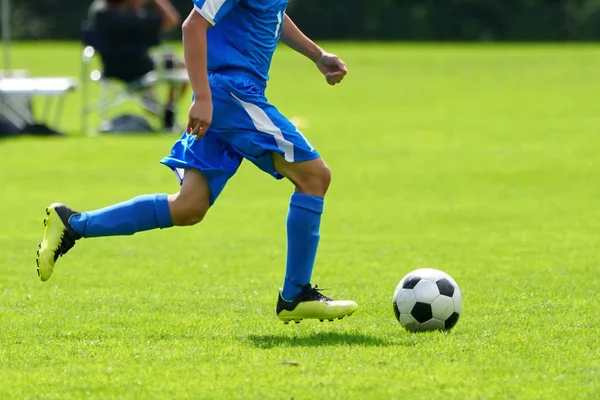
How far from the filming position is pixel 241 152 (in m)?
5.76

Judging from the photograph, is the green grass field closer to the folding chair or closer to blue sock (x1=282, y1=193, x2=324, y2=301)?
blue sock (x1=282, y1=193, x2=324, y2=301)

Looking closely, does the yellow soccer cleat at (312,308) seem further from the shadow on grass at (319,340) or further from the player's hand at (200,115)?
the player's hand at (200,115)

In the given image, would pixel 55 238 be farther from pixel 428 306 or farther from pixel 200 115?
pixel 428 306

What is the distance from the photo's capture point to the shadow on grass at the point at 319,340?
530 centimetres

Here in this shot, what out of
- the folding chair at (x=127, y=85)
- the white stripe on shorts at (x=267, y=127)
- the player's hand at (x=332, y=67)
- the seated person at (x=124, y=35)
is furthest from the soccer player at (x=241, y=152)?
the seated person at (x=124, y=35)

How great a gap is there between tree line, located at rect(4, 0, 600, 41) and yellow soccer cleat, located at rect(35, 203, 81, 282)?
48.8m

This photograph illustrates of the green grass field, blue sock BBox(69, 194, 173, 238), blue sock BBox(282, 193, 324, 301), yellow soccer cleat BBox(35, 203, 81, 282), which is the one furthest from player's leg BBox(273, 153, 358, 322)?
yellow soccer cleat BBox(35, 203, 81, 282)

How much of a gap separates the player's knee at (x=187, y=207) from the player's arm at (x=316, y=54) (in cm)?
105

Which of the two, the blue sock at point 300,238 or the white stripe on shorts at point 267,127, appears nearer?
the white stripe on shorts at point 267,127

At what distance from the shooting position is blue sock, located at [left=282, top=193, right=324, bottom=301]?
5.72 m

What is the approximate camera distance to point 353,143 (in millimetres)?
17312

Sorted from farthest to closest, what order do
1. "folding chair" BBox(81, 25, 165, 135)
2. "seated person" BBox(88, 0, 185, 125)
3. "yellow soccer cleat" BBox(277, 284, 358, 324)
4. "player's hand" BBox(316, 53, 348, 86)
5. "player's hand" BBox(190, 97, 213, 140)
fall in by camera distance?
"folding chair" BBox(81, 25, 165, 135) → "seated person" BBox(88, 0, 185, 125) → "player's hand" BBox(316, 53, 348, 86) → "yellow soccer cleat" BBox(277, 284, 358, 324) → "player's hand" BBox(190, 97, 213, 140)

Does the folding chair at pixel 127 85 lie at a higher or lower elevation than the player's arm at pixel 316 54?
lower

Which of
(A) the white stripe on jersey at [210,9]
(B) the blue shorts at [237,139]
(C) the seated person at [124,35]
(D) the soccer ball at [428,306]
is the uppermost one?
(A) the white stripe on jersey at [210,9]
